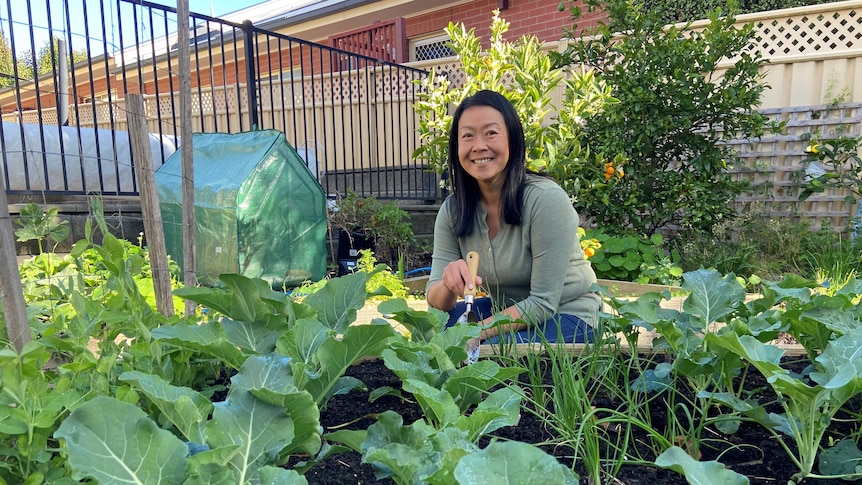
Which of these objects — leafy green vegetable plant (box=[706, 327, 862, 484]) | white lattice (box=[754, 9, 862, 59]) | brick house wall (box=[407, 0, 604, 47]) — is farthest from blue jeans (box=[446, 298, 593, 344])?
brick house wall (box=[407, 0, 604, 47])

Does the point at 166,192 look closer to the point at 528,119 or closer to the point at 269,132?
the point at 269,132

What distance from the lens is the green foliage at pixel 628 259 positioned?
413 centimetres

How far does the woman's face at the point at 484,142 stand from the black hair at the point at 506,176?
3 cm

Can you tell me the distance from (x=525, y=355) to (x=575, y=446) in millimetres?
541

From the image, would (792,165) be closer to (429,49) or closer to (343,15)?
(429,49)

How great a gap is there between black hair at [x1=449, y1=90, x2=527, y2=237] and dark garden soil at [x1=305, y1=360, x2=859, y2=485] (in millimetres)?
1036

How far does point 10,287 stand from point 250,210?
285 centimetres

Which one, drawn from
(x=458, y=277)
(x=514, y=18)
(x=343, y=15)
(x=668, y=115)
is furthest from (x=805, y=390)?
(x=343, y=15)

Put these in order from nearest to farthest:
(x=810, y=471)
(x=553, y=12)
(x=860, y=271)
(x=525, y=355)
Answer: (x=810, y=471), (x=525, y=355), (x=860, y=271), (x=553, y=12)

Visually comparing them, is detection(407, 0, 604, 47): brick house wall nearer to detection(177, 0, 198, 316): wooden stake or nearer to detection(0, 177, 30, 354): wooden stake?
detection(177, 0, 198, 316): wooden stake

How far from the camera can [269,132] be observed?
416cm

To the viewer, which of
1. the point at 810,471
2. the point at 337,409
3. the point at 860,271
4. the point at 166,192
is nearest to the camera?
the point at 810,471

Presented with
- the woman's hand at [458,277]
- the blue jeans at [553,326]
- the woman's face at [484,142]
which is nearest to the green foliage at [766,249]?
the blue jeans at [553,326]

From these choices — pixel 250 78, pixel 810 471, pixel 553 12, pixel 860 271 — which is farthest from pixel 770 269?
pixel 553 12
